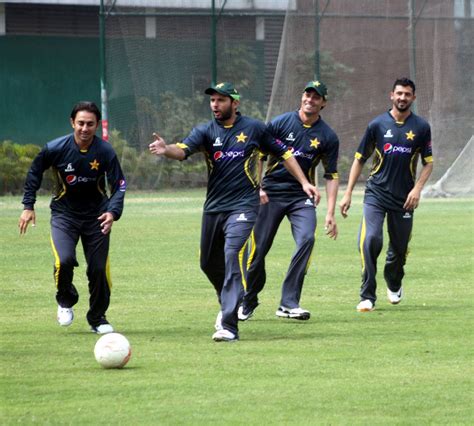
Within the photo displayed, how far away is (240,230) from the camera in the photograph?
10.7m

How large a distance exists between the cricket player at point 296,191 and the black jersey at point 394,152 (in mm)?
713

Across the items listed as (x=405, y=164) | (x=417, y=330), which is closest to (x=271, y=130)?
(x=405, y=164)

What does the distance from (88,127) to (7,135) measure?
25.2 metres

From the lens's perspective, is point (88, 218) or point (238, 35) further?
point (238, 35)

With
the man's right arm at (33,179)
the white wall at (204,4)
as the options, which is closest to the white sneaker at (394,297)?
the man's right arm at (33,179)

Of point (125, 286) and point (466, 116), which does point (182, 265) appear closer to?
point (125, 286)

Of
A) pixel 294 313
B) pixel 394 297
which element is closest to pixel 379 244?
pixel 394 297

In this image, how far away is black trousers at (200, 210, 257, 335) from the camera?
409 inches

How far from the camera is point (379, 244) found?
12664 mm

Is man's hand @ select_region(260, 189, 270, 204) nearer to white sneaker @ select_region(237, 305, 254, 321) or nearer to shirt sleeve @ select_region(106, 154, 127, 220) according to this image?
white sneaker @ select_region(237, 305, 254, 321)

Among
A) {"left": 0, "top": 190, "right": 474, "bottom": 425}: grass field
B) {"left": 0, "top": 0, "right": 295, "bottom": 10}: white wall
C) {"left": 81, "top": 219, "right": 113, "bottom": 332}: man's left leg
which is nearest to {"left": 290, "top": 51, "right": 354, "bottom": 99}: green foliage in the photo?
{"left": 0, "top": 0, "right": 295, "bottom": 10}: white wall

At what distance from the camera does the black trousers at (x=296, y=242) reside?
38.9 feet

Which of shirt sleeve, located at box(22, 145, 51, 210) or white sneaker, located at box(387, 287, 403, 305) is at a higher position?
shirt sleeve, located at box(22, 145, 51, 210)

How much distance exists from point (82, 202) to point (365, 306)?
306 cm
